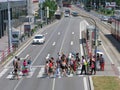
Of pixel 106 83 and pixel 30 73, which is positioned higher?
pixel 106 83

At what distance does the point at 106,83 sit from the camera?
3531 centimetres

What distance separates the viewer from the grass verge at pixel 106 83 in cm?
3375

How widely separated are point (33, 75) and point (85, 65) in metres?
4.92

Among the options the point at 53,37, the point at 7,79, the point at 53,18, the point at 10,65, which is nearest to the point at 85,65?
the point at 7,79

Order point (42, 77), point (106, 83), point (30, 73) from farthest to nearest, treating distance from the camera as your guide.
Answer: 1. point (30, 73)
2. point (42, 77)
3. point (106, 83)

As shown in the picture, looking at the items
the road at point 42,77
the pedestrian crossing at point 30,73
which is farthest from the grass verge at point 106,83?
the pedestrian crossing at point 30,73

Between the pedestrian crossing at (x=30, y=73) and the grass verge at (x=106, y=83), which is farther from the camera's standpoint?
the pedestrian crossing at (x=30, y=73)

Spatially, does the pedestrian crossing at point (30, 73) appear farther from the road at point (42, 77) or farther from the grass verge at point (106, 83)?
the grass verge at point (106, 83)

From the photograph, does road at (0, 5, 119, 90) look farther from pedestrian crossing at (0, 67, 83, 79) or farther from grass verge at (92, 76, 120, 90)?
grass verge at (92, 76, 120, 90)

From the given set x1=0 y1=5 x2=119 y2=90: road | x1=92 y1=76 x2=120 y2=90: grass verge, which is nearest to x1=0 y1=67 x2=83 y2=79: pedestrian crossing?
x1=0 y1=5 x2=119 y2=90: road

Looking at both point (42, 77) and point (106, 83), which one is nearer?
point (106, 83)

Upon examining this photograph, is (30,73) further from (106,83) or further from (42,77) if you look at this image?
(106,83)

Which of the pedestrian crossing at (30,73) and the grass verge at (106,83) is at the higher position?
the grass verge at (106,83)

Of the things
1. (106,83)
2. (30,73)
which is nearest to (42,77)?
(30,73)
